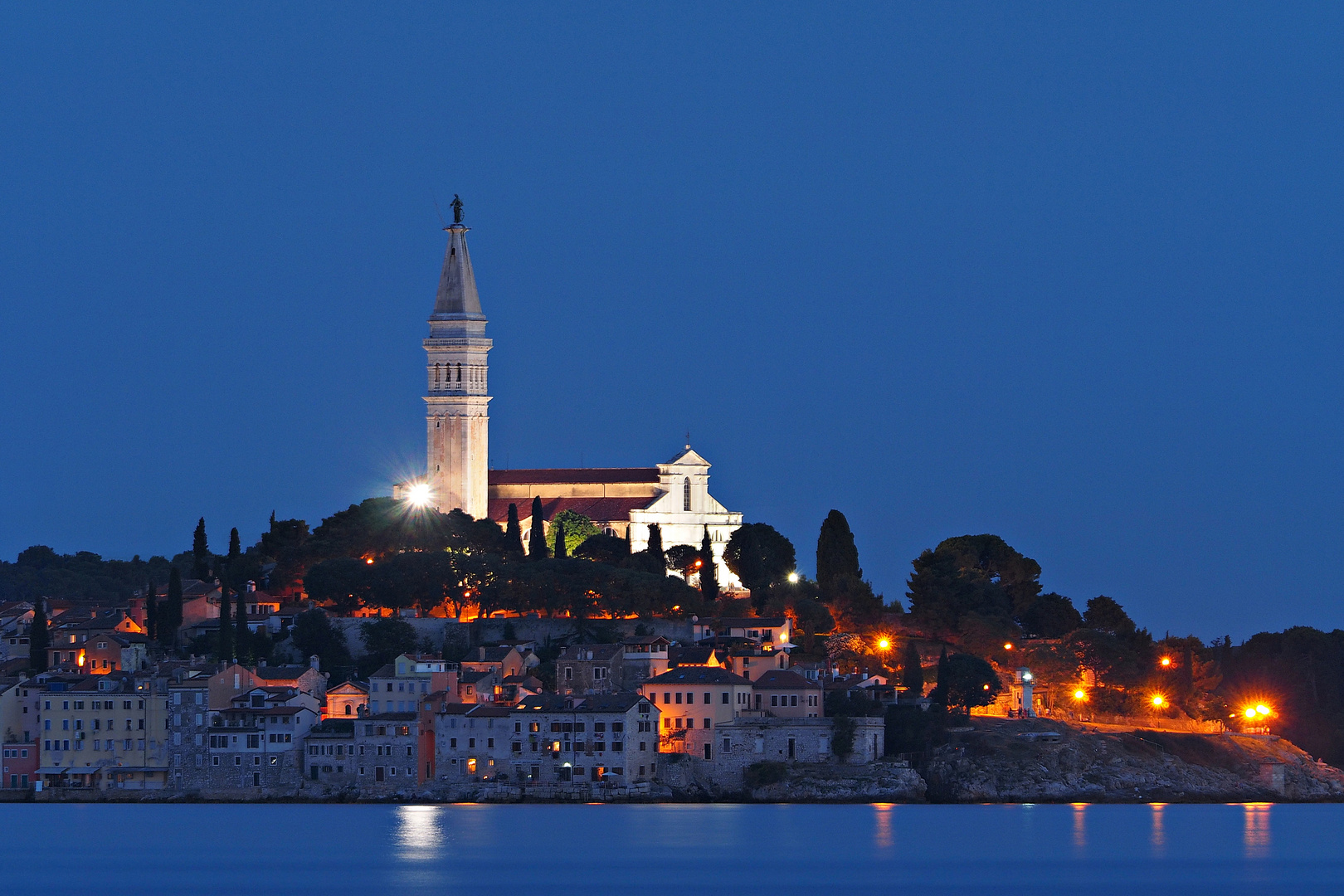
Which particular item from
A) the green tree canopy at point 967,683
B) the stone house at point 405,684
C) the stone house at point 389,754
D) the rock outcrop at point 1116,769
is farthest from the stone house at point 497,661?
the rock outcrop at point 1116,769

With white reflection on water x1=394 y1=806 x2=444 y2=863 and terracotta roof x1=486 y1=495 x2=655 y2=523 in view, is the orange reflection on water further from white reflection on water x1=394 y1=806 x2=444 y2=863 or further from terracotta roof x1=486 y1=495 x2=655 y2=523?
terracotta roof x1=486 y1=495 x2=655 y2=523

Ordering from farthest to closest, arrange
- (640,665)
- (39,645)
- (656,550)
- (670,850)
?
(656,550) < (39,645) < (640,665) < (670,850)

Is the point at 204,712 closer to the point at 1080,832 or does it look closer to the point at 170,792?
the point at 170,792

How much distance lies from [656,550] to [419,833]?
28081 millimetres

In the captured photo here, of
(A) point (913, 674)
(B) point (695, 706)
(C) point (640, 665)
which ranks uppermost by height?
(C) point (640, 665)

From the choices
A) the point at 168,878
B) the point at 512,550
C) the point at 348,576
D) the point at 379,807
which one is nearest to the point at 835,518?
the point at 512,550

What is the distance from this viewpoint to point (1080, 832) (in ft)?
218

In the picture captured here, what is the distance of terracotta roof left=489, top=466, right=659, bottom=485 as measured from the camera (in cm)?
10050

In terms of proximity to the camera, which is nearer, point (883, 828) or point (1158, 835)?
point (1158, 835)

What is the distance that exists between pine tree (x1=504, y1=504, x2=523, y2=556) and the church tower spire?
4640 millimetres

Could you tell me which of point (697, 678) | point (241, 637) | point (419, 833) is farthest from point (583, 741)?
point (241, 637)

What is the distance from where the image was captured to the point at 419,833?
65.9 meters

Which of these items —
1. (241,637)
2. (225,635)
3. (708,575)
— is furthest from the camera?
(708,575)

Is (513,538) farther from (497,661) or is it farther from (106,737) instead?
(106,737)
